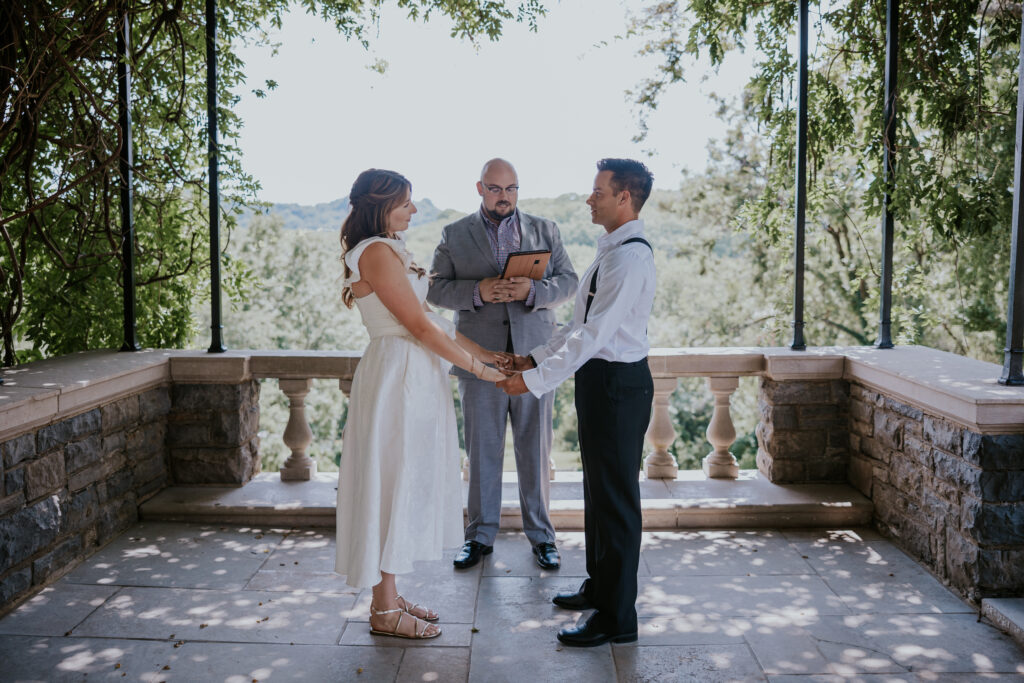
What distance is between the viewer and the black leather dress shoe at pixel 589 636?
2.88 meters

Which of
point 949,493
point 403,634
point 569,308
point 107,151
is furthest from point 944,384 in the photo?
point 569,308

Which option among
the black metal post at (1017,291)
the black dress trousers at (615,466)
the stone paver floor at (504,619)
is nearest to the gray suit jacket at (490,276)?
the black dress trousers at (615,466)

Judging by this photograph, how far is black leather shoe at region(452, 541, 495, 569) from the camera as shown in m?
3.60

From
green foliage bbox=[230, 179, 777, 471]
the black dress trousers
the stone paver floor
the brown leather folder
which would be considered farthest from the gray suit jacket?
green foliage bbox=[230, 179, 777, 471]

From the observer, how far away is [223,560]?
12.2 ft

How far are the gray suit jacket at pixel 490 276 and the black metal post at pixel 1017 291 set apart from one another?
171 centimetres

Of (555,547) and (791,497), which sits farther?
(791,497)

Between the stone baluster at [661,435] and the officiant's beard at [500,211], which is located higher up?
the officiant's beard at [500,211]

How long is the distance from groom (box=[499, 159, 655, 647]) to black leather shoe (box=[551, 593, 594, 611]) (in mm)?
212

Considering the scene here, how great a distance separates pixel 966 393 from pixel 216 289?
3.58 metres

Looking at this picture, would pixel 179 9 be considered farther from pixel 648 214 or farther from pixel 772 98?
pixel 648 214

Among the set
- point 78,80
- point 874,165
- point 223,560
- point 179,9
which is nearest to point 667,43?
point 874,165

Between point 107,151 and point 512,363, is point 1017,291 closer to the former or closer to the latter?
point 512,363

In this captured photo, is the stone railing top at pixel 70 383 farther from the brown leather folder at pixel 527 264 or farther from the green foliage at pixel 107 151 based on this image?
the brown leather folder at pixel 527 264
